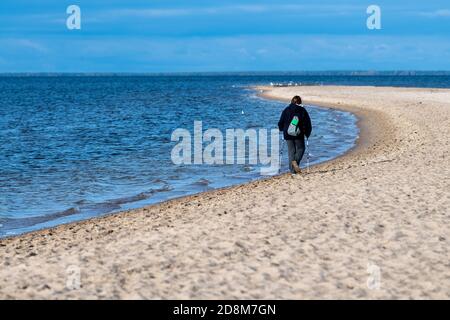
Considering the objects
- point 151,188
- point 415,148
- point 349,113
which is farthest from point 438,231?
point 349,113

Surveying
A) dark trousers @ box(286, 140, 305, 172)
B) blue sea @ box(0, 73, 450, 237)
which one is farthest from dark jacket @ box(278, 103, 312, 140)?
blue sea @ box(0, 73, 450, 237)

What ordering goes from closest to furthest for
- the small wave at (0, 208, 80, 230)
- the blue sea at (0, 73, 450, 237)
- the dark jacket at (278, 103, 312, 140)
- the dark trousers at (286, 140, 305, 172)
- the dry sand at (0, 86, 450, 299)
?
the dry sand at (0, 86, 450, 299)
the small wave at (0, 208, 80, 230)
the blue sea at (0, 73, 450, 237)
the dark jacket at (278, 103, 312, 140)
the dark trousers at (286, 140, 305, 172)

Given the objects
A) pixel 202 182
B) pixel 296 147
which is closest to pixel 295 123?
pixel 296 147

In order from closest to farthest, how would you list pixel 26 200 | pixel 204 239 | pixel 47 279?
1. pixel 47 279
2. pixel 204 239
3. pixel 26 200

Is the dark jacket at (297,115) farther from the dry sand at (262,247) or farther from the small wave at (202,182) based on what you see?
the small wave at (202,182)

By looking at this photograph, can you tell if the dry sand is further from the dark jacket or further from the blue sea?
the blue sea

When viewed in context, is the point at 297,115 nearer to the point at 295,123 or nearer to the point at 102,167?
the point at 295,123

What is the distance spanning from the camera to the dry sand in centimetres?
783

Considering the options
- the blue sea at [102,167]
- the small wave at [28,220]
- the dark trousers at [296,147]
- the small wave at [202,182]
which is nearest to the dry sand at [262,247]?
the small wave at [28,220]

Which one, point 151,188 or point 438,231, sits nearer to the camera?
point 438,231
